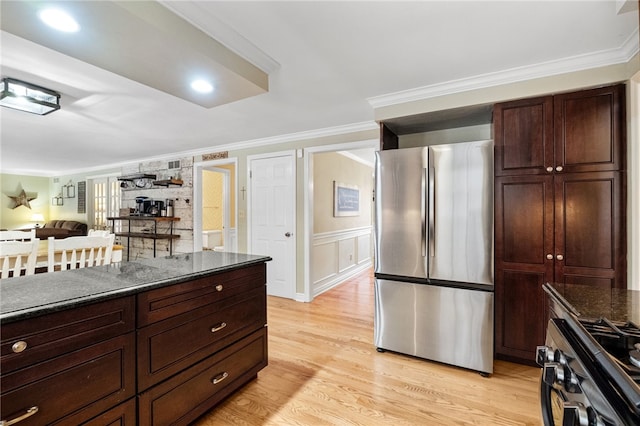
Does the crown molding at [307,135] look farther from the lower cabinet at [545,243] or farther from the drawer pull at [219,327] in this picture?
the drawer pull at [219,327]

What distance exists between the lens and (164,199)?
5.52 metres

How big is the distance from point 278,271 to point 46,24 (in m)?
3.56

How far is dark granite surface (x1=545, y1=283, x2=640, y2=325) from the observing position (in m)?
1.08

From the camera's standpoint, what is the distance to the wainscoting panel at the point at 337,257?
4387mm

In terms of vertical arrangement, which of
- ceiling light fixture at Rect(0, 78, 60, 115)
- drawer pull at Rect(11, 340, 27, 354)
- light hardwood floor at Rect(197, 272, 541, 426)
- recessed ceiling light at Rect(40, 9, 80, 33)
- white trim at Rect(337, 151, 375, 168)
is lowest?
light hardwood floor at Rect(197, 272, 541, 426)

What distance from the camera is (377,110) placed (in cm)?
287

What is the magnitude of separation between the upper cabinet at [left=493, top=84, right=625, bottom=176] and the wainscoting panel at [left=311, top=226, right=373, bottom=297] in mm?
2699

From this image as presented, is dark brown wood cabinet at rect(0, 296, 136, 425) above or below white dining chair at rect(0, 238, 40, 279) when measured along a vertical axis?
below

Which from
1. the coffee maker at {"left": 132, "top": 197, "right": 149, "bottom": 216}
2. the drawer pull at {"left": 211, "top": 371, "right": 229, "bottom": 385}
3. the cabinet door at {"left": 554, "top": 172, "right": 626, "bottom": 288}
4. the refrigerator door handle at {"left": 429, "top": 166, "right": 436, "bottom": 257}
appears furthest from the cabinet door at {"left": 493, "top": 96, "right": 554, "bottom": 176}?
the coffee maker at {"left": 132, "top": 197, "right": 149, "bottom": 216}

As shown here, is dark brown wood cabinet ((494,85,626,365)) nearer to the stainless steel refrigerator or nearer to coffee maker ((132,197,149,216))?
the stainless steel refrigerator

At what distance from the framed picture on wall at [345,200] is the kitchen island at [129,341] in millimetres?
3143

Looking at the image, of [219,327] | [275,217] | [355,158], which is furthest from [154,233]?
[219,327]

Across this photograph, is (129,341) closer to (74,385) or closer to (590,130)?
→ (74,385)

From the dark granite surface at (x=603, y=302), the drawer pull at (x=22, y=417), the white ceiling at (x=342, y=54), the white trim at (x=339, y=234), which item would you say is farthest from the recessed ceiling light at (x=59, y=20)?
the white trim at (x=339, y=234)
